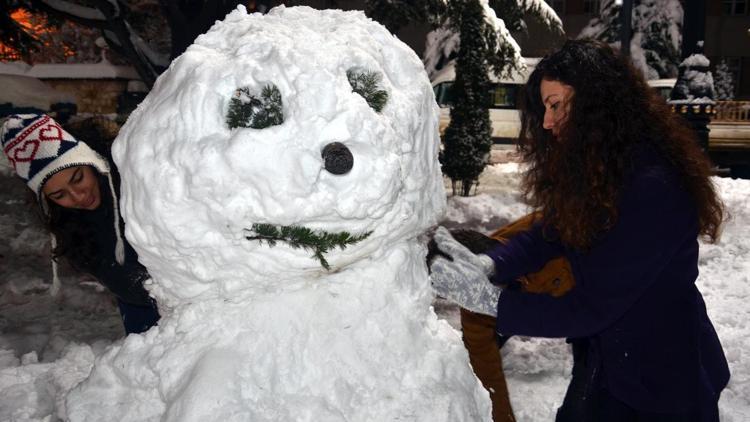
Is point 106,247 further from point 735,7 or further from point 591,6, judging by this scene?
point 735,7

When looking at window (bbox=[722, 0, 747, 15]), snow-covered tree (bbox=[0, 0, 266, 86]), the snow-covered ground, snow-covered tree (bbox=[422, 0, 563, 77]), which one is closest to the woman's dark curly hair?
the snow-covered ground

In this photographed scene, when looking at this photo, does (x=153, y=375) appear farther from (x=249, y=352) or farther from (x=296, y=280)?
(x=296, y=280)

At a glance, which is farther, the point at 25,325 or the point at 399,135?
the point at 25,325

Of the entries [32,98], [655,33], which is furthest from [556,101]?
[655,33]

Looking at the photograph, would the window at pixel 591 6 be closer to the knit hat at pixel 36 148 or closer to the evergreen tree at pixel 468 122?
the evergreen tree at pixel 468 122

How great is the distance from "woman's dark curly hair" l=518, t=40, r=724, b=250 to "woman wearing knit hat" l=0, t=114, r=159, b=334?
6.07ft

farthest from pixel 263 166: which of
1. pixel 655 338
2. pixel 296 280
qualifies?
pixel 655 338

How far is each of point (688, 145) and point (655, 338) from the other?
0.68 m

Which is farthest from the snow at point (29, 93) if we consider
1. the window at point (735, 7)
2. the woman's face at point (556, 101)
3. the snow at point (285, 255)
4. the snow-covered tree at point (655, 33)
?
the window at point (735, 7)

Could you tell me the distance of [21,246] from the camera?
23.9 feet

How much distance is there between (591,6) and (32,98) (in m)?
21.7

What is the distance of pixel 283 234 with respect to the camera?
1661 mm

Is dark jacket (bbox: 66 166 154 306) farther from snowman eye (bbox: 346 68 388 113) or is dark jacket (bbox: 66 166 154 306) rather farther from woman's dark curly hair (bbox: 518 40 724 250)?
woman's dark curly hair (bbox: 518 40 724 250)

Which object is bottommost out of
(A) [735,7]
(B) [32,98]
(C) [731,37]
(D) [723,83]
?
(D) [723,83]
